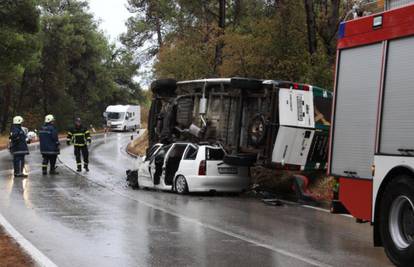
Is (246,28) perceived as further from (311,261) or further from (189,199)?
(311,261)

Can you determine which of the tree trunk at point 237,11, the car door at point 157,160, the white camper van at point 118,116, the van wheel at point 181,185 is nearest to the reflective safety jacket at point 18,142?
the car door at point 157,160

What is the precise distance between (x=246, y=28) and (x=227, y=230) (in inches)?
734

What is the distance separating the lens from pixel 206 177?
14.9 m

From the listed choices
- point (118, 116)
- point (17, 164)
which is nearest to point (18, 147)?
point (17, 164)

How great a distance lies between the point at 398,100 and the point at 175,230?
14.0ft

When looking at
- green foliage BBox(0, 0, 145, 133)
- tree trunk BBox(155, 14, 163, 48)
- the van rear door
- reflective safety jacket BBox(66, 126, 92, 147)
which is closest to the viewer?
the van rear door

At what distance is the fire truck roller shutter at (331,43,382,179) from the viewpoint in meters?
7.86

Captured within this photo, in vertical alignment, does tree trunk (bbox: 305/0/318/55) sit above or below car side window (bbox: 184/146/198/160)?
above

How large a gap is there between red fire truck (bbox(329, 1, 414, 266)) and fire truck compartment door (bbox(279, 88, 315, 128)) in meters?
5.67

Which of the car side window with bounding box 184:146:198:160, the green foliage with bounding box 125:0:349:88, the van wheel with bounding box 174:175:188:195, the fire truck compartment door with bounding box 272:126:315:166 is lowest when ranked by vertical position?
the van wheel with bounding box 174:175:188:195

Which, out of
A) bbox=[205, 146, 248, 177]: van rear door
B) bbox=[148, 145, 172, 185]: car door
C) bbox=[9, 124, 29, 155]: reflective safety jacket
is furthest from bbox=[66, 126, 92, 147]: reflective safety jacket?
bbox=[205, 146, 248, 177]: van rear door

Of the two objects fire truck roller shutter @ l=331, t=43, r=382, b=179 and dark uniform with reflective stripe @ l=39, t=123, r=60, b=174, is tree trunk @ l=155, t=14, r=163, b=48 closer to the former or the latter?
dark uniform with reflective stripe @ l=39, t=123, r=60, b=174

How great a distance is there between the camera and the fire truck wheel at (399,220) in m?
6.89

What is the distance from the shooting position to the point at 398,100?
736 cm
